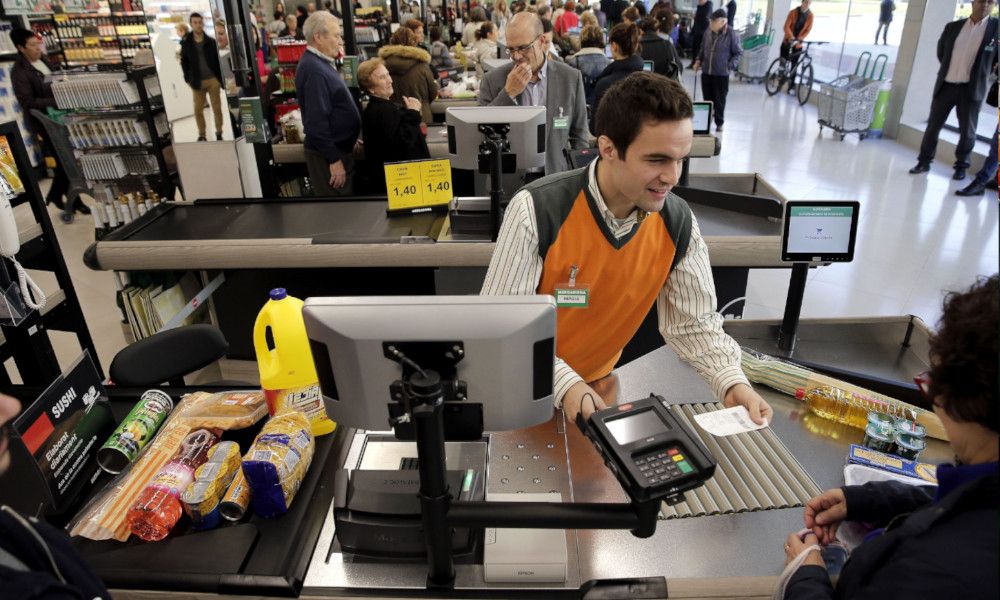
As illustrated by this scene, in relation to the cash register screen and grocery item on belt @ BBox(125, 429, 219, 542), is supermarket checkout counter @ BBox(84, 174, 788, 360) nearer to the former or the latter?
grocery item on belt @ BBox(125, 429, 219, 542)

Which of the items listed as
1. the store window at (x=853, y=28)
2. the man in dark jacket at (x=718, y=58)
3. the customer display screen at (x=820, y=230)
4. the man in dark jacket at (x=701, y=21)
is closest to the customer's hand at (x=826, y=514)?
the customer display screen at (x=820, y=230)

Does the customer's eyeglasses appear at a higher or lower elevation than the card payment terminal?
higher

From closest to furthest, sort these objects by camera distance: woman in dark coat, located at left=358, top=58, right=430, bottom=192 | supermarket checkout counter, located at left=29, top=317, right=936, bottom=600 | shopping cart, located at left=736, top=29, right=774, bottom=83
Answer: supermarket checkout counter, located at left=29, top=317, right=936, bottom=600 → woman in dark coat, located at left=358, top=58, right=430, bottom=192 → shopping cart, located at left=736, top=29, right=774, bottom=83

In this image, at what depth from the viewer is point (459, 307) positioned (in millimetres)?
1175

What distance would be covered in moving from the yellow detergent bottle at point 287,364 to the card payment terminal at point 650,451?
77cm

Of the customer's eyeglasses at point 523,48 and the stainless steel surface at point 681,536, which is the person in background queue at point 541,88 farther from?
the stainless steel surface at point 681,536

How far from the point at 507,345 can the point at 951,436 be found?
73 cm

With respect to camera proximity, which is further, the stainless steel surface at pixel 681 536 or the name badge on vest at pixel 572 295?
the name badge on vest at pixel 572 295

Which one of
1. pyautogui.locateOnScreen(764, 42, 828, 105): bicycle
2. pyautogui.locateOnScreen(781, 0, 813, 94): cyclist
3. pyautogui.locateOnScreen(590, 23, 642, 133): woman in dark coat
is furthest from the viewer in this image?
pyautogui.locateOnScreen(764, 42, 828, 105): bicycle

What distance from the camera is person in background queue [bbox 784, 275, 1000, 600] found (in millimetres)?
883

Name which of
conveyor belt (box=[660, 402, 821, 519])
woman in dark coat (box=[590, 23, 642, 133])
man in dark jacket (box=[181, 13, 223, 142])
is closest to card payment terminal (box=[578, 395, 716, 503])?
conveyor belt (box=[660, 402, 821, 519])

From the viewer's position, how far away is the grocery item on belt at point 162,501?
1.40m

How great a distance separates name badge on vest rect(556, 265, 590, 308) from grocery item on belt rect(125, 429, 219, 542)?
1065 millimetres

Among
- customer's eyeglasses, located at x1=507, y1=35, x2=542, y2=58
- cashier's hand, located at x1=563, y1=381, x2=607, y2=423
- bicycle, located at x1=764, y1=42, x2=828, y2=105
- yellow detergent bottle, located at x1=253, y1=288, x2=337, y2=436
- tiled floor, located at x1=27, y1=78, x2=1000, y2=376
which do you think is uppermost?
customer's eyeglasses, located at x1=507, y1=35, x2=542, y2=58
